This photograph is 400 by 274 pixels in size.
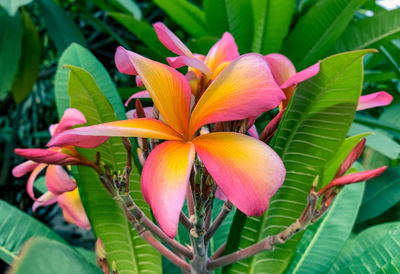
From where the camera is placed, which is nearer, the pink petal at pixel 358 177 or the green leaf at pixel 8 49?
the pink petal at pixel 358 177

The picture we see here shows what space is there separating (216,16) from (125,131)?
82 centimetres

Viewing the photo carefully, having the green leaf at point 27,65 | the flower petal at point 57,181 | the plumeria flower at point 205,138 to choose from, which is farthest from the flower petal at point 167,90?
the green leaf at point 27,65

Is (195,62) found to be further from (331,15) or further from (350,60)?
(331,15)

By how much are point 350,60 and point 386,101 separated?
6 cm

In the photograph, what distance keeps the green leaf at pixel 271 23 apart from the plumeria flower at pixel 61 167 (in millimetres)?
692

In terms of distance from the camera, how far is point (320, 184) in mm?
471

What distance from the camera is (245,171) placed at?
0.90ft

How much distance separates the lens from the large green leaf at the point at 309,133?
1.29 feet

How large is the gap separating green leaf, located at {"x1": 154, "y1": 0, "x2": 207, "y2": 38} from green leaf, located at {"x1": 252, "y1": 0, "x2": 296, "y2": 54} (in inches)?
7.9

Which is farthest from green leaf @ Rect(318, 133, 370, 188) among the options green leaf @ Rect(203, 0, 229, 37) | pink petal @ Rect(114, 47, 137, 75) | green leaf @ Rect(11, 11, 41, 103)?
green leaf @ Rect(11, 11, 41, 103)

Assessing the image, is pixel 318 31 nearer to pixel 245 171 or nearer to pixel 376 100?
pixel 376 100

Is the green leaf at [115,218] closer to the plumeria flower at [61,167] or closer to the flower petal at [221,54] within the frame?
the plumeria flower at [61,167]

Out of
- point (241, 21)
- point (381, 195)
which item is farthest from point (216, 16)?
point (381, 195)

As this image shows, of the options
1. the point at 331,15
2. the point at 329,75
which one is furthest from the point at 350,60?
the point at 331,15
